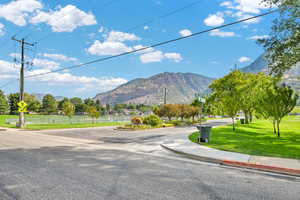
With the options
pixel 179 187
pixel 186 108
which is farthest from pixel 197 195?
pixel 186 108

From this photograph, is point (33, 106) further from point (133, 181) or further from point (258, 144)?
point (133, 181)

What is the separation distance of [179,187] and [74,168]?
351 cm

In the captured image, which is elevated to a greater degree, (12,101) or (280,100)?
(12,101)

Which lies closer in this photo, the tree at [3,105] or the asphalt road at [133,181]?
the asphalt road at [133,181]

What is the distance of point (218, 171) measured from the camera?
22.3 ft

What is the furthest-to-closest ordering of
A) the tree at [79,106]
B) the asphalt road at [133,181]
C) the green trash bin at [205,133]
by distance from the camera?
the tree at [79,106] → the green trash bin at [205,133] → the asphalt road at [133,181]

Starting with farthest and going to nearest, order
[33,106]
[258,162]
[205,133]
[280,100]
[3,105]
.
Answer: [33,106] → [3,105] → [280,100] → [205,133] → [258,162]

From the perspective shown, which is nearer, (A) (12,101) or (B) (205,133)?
(B) (205,133)

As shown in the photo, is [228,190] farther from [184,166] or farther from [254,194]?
[184,166]

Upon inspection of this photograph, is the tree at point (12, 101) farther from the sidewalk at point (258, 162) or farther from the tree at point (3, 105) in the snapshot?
the sidewalk at point (258, 162)

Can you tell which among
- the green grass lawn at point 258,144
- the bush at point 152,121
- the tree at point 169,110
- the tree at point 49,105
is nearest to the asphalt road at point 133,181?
the green grass lawn at point 258,144

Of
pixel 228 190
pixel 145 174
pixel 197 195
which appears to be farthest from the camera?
pixel 145 174

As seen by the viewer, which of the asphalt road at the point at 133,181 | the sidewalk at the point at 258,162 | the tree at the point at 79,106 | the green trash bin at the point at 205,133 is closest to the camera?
the asphalt road at the point at 133,181

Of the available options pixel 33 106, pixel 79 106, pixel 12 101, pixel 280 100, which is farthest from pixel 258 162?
pixel 79 106
